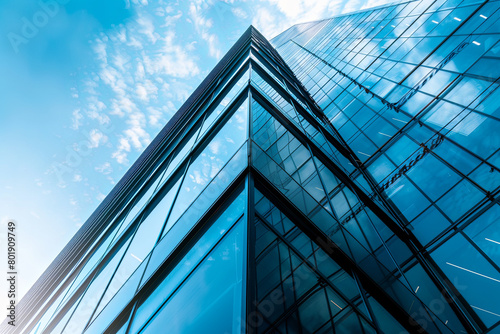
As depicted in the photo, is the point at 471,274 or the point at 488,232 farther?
the point at 488,232

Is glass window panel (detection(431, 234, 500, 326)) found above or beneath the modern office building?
beneath

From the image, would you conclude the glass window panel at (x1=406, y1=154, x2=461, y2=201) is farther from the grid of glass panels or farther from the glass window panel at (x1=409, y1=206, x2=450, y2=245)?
the glass window panel at (x1=409, y1=206, x2=450, y2=245)

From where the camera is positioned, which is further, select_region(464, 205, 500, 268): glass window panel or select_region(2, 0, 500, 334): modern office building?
select_region(464, 205, 500, 268): glass window panel

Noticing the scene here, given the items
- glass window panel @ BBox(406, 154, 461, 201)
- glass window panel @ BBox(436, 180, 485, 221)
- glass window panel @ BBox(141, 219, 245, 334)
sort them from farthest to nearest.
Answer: glass window panel @ BBox(406, 154, 461, 201), glass window panel @ BBox(436, 180, 485, 221), glass window panel @ BBox(141, 219, 245, 334)

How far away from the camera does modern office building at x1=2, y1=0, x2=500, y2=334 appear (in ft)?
12.5

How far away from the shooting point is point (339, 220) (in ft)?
21.4

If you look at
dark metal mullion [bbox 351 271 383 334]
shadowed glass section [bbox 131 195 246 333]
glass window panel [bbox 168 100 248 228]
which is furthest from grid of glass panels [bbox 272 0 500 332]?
glass window panel [bbox 168 100 248 228]

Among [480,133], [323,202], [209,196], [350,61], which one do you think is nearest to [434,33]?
[350,61]

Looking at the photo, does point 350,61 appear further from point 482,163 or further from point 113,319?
point 113,319

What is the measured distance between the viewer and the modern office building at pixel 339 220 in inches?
150

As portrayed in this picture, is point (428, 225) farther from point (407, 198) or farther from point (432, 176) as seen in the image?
point (432, 176)

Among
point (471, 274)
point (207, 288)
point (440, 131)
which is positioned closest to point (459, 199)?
point (471, 274)

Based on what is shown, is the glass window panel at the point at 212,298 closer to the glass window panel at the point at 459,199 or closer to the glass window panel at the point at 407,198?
the glass window panel at the point at 459,199

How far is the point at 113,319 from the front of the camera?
5.87 metres
